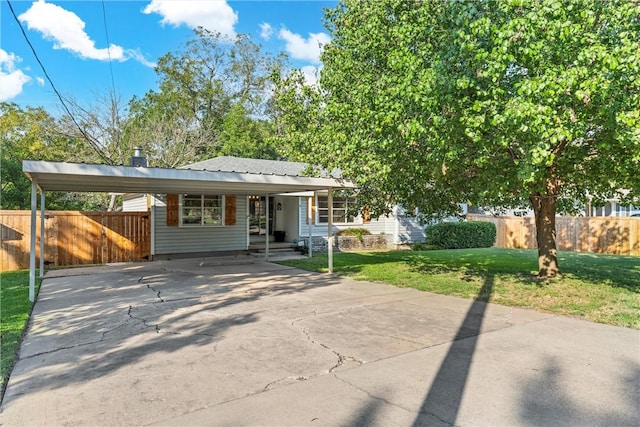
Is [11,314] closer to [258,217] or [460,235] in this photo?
[258,217]

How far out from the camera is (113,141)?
20422 mm

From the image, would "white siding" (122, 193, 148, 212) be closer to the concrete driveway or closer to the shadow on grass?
the shadow on grass

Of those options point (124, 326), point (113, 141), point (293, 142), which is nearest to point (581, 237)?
point (293, 142)

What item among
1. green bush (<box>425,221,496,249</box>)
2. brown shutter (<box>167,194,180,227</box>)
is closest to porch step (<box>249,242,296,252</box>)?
brown shutter (<box>167,194,180,227</box>)

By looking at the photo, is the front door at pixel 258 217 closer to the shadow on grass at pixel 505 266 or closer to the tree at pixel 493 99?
the shadow on grass at pixel 505 266

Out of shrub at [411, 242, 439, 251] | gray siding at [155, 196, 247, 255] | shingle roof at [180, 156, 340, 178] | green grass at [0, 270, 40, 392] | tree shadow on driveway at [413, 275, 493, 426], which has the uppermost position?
shingle roof at [180, 156, 340, 178]

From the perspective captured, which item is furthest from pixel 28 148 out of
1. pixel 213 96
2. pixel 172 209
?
pixel 172 209

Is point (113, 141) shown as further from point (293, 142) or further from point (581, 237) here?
point (581, 237)

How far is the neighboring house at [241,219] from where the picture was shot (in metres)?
13.4

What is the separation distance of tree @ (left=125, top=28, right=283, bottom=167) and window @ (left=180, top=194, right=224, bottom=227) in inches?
369

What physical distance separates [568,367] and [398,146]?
4096mm

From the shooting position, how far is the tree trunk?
8.56 metres

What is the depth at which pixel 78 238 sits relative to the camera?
12.3m

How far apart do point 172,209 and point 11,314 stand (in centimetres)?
752
